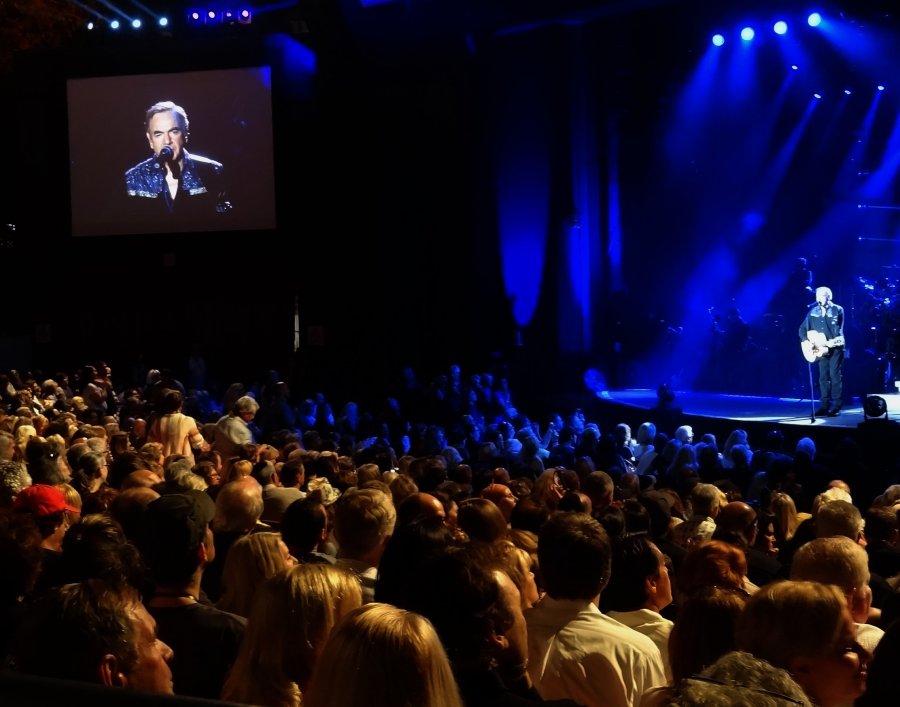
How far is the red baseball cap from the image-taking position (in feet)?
13.8

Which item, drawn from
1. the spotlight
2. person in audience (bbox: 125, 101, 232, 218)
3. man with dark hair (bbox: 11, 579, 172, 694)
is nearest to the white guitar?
the spotlight

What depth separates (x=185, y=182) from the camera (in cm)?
1800

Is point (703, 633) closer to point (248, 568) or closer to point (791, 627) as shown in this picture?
point (791, 627)

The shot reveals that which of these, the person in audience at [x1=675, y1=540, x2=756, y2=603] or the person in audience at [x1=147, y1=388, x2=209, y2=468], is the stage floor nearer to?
the person in audience at [x1=147, y1=388, x2=209, y2=468]

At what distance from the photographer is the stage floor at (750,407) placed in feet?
43.2

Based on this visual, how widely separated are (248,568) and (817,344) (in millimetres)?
11561

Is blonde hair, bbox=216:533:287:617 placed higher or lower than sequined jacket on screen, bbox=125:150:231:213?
lower

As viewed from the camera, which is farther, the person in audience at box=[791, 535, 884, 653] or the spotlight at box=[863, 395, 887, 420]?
the spotlight at box=[863, 395, 887, 420]

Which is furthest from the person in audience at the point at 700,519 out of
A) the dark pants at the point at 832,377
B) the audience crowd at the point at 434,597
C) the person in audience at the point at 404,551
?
the dark pants at the point at 832,377

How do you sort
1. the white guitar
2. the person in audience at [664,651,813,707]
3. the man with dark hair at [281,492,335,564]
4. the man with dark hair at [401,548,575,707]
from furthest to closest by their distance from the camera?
the white guitar < the man with dark hair at [281,492,335,564] < the man with dark hair at [401,548,575,707] < the person in audience at [664,651,813,707]

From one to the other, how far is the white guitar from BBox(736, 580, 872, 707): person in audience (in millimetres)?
11742

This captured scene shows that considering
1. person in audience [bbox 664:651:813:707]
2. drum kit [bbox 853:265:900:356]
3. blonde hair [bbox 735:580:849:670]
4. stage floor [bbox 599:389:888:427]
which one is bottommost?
stage floor [bbox 599:389:888:427]

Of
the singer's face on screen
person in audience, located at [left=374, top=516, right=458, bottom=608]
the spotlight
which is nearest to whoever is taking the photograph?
person in audience, located at [left=374, top=516, right=458, bottom=608]

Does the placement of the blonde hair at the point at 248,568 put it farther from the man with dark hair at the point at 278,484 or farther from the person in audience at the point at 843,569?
the man with dark hair at the point at 278,484
